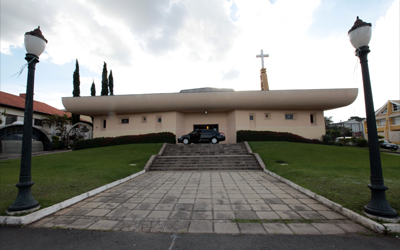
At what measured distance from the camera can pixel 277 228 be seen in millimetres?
3268

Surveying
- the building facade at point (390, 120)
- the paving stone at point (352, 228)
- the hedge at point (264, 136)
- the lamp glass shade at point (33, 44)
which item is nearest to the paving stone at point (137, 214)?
the paving stone at point (352, 228)

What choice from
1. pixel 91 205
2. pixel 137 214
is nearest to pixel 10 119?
pixel 91 205

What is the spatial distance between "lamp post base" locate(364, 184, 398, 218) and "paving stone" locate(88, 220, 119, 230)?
4.83m

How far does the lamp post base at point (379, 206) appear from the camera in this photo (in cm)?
335

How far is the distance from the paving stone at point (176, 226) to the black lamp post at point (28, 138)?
2.98m

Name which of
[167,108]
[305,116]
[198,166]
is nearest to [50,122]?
[167,108]

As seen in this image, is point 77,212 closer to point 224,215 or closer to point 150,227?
point 150,227

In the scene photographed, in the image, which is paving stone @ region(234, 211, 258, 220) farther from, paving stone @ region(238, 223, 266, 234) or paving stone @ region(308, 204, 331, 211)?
paving stone @ region(308, 204, 331, 211)

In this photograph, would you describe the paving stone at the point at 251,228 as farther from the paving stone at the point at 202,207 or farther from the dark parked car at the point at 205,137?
the dark parked car at the point at 205,137

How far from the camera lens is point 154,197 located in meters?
5.24

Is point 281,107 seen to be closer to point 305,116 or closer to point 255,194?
point 305,116

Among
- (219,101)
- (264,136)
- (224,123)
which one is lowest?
(264,136)

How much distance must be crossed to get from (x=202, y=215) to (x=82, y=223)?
2.32 m

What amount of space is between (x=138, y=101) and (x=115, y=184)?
1417cm
